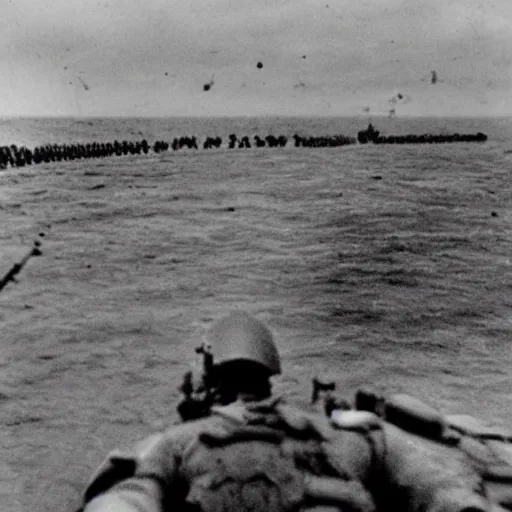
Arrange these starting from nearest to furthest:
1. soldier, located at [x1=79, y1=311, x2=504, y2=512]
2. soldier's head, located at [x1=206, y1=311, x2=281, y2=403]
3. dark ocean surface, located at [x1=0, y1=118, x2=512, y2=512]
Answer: soldier, located at [x1=79, y1=311, x2=504, y2=512], soldier's head, located at [x1=206, y1=311, x2=281, y2=403], dark ocean surface, located at [x1=0, y1=118, x2=512, y2=512]

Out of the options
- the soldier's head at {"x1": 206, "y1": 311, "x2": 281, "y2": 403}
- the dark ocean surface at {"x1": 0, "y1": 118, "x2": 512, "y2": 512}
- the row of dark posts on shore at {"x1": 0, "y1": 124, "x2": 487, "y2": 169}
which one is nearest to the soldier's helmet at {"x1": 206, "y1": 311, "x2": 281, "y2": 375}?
the soldier's head at {"x1": 206, "y1": 311, "x2": 281, "y2": 403}

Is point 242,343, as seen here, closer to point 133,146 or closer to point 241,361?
point 241,361

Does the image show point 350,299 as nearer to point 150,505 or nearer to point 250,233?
point 250,233

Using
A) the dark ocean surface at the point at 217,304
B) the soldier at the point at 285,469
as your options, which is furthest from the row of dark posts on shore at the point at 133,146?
the soldier at the point at 285,469

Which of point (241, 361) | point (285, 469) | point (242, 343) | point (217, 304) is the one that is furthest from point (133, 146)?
point (285, 469)

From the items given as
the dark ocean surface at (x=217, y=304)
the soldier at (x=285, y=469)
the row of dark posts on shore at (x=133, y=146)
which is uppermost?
the soldier at (x=285, y=469)

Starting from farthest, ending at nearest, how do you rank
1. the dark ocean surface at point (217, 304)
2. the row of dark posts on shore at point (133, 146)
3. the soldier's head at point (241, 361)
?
the row of dark posts on shore at point (133, 146) < the dark ocean surface at point (217, 304) < the soldier's head at point (241, 361)

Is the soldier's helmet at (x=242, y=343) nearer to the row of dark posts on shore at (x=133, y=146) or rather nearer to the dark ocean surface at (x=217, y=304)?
the dark ocean surface at (x=217, y=304)

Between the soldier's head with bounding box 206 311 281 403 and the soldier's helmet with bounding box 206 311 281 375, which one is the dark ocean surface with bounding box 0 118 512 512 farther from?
the soldier's helmet with bounding box 206 311 281 375

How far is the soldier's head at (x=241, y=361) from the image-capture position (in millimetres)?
6016

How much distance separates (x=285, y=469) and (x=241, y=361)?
5.99 feet

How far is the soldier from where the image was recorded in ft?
13.7

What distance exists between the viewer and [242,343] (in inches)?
244

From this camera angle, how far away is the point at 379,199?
1232 inches
